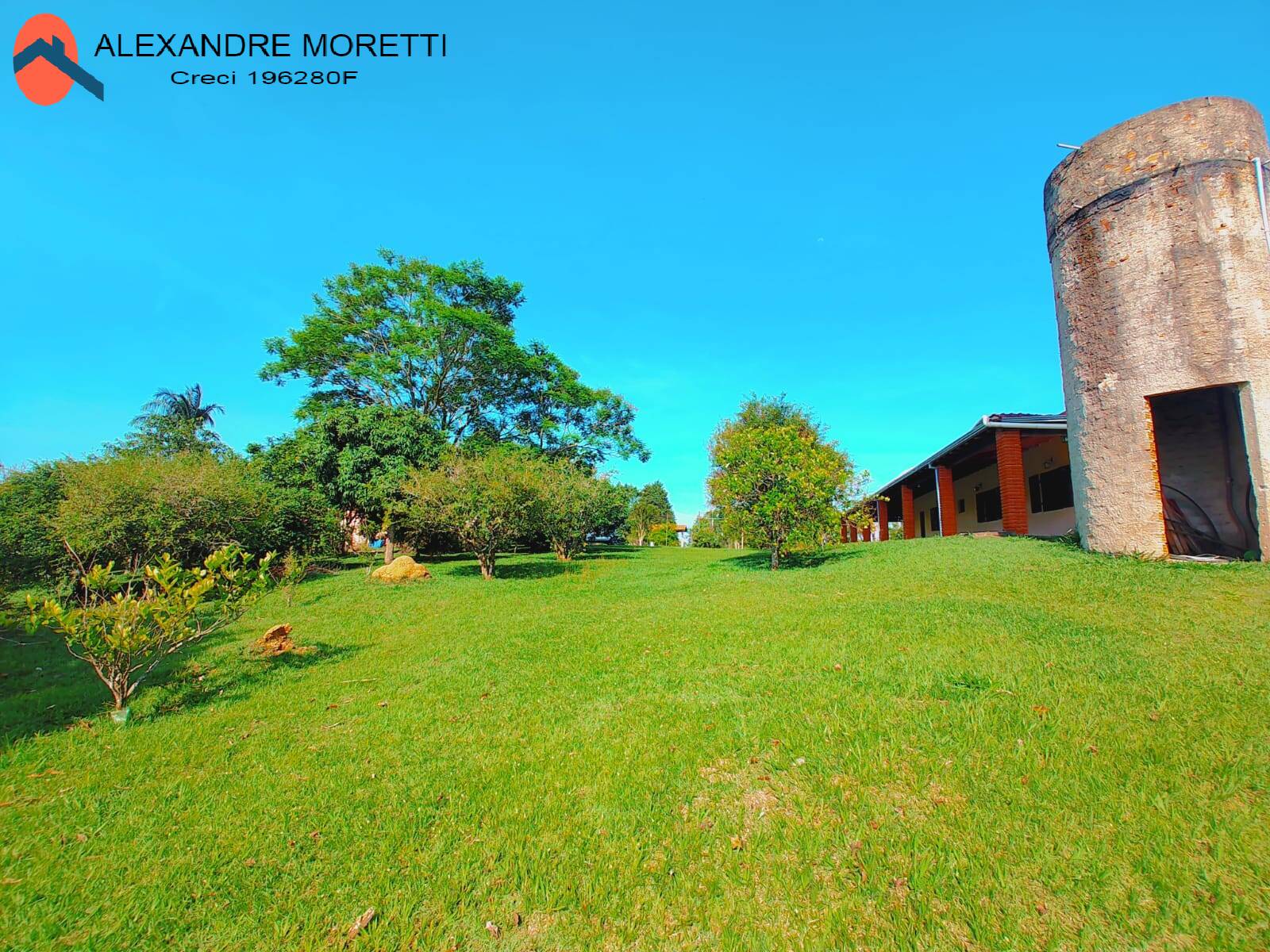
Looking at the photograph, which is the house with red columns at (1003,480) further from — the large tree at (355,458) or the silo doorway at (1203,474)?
the large tree at (355,458)

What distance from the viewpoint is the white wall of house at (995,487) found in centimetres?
1519

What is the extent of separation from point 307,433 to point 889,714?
20.6 meters

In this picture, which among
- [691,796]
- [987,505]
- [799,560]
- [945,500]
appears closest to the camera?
[691,796]

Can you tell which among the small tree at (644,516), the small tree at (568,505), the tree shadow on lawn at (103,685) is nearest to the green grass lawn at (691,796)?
the tree shadow on lawn at (103,685)

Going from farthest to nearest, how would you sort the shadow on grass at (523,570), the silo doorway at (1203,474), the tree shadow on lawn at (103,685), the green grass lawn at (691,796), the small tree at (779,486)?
the shadow on grass at (523,570), the small tree at (779,486), the silo doorway at (1203,474), the tree shadow on lawn at (103,685), the green grass lawn at (691,796)

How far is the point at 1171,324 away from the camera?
8727 millimetres

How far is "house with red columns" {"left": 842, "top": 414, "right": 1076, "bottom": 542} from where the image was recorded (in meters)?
13.5

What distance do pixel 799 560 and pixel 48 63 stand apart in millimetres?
16872

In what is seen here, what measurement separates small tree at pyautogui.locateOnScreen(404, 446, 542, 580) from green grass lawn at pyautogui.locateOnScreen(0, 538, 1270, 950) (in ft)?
27.2

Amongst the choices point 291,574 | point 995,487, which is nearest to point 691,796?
point 291,574

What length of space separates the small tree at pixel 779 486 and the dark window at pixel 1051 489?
6.71m

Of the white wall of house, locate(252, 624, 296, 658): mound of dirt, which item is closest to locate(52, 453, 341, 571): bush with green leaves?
locate(252, 624, 296, 658): mound of dirt

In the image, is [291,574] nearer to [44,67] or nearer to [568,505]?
[568,505]

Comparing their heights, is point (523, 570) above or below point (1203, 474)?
below
